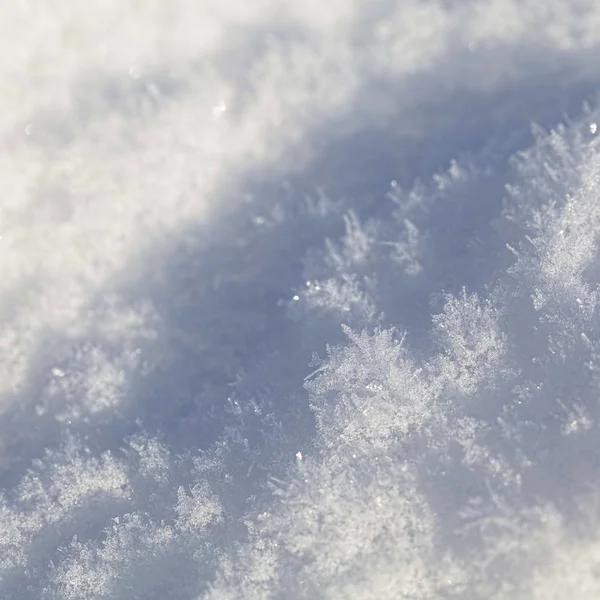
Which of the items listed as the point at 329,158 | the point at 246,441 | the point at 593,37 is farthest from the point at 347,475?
the point at 593,37

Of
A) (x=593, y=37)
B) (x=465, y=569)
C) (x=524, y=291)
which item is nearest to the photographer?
(x=465, y=569)

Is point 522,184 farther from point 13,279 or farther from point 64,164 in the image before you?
point 13,279

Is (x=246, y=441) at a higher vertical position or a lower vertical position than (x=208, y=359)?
lower

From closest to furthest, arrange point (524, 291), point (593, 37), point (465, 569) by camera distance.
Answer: point (465, 569)
point (524, 291)
point (593, 37)

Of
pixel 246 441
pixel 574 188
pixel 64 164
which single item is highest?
pixel 64 164

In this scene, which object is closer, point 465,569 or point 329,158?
point 465,569

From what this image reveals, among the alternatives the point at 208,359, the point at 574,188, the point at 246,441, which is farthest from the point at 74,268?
the point at 574,188
